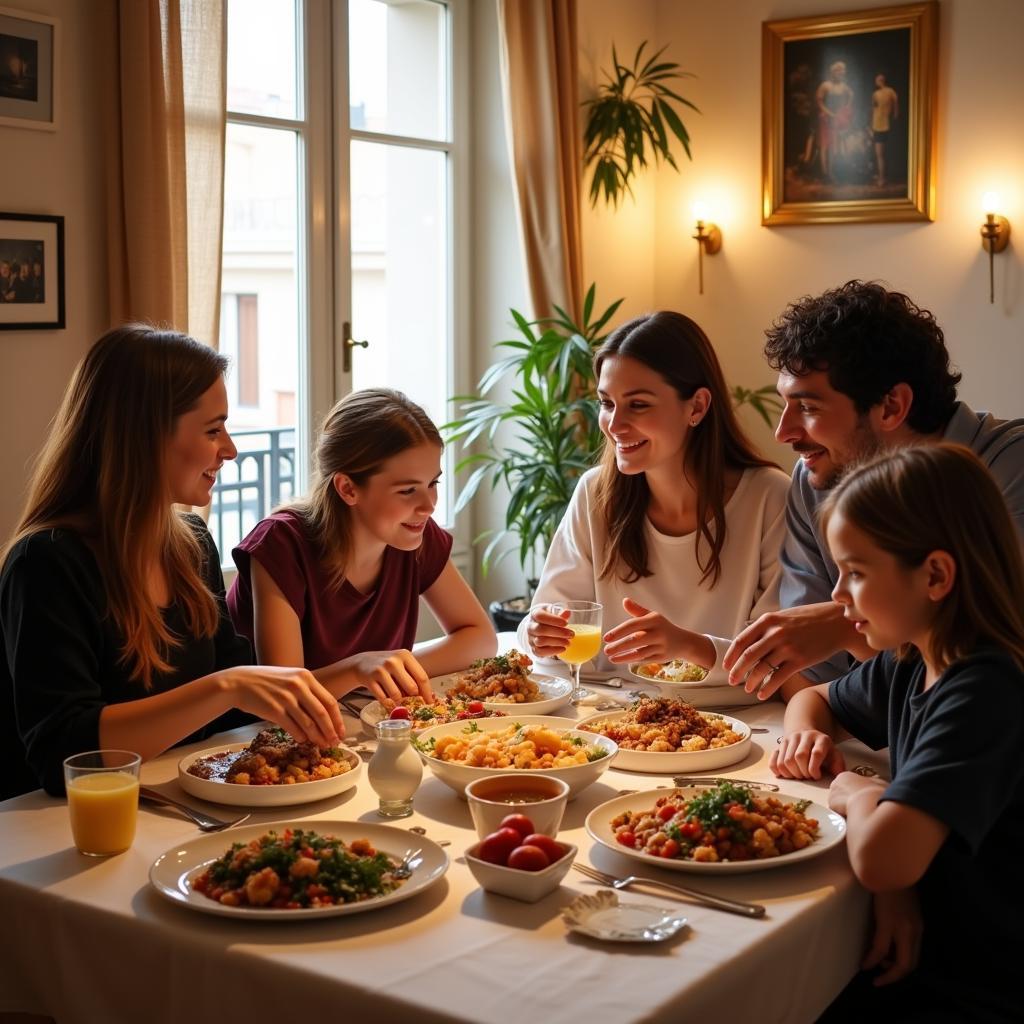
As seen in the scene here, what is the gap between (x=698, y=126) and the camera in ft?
19.0

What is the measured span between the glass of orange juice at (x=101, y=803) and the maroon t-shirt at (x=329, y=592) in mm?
888

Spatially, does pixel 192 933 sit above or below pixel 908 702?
below

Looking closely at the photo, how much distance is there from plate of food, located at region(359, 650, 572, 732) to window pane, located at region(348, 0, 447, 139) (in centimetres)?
301

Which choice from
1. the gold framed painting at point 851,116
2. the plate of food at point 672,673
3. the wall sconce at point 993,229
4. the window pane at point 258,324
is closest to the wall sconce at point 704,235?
the gold framed painting at point 851,116

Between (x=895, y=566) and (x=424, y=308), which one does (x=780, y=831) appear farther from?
(x=424, y=308)

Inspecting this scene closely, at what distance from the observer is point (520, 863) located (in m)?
1.43

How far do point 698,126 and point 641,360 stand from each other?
11.2ft

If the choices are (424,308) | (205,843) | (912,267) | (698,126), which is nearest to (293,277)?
(424,308)

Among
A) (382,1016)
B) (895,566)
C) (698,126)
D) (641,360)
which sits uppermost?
(698,126)

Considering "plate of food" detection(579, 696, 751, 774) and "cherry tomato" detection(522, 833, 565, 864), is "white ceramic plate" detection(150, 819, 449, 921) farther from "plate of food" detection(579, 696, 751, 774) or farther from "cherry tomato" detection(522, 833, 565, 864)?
"plate of food" detection(579, 696, 751, 774)

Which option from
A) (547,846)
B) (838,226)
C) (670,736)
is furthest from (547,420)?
(547,846)

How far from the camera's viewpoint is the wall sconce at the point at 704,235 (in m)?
5.80

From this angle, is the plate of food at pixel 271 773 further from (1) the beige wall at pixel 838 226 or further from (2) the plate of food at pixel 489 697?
(1) the beige wall at pixel 838 226

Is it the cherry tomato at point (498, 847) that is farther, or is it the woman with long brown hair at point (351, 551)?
the woman with long brown hair at point (351, 551)
